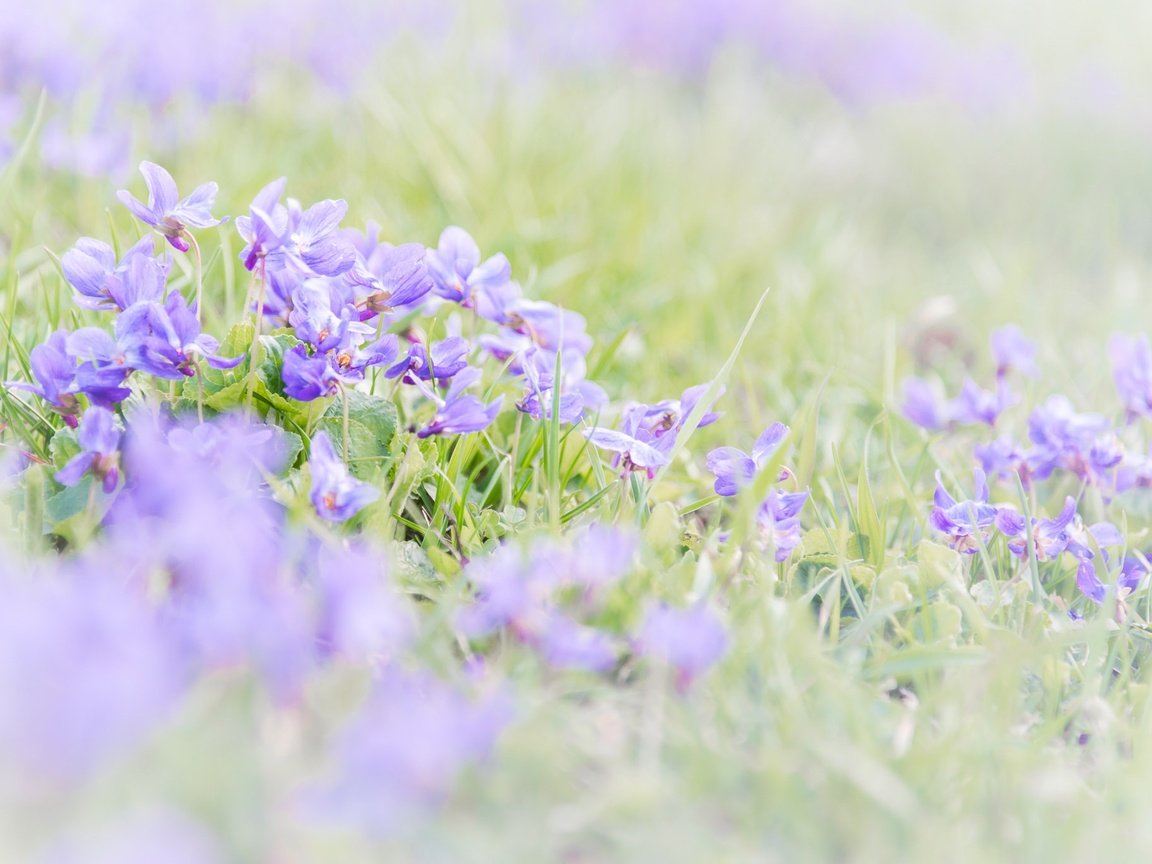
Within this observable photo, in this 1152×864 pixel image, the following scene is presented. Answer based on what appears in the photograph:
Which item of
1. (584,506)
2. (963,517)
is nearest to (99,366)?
(584,506)

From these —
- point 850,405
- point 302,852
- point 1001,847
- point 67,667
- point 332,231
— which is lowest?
point 850,405

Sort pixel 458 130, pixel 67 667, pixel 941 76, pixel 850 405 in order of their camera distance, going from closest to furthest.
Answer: pixel 67 667 < pixel 850 405 < pixel 458 130 < pixel 941 76

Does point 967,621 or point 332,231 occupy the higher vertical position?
point 332,231

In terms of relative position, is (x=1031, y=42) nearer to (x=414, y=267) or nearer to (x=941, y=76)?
(x=941, y=76)

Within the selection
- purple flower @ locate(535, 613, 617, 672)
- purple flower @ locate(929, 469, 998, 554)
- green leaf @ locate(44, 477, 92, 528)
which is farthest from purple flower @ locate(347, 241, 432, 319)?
purple flower @ locate(929, 469, 998, 554)

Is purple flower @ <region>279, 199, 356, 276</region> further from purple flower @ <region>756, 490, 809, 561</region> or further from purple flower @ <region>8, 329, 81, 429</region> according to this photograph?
purple flower @ <region>756, 490, 809, 561</region>

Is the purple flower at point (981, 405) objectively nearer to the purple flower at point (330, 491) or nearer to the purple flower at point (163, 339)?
the purple flower at point (330, 491)

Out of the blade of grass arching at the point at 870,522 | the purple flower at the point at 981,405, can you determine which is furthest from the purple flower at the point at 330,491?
the purple flower at the point at 981,405

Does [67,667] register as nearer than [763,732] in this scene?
Yes

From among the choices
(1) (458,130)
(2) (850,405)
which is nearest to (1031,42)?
(1) (458,130)
